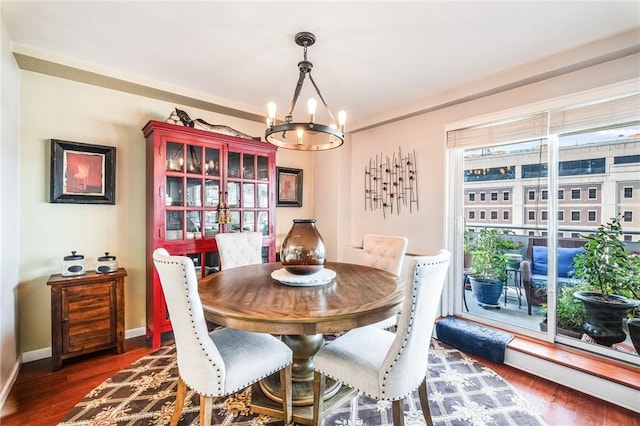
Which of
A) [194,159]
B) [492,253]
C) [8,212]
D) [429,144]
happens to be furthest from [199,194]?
[492,253]

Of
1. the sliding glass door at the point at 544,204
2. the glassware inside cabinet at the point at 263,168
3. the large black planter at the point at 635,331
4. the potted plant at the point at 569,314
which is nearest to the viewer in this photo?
the large black planter at the point at 635,331

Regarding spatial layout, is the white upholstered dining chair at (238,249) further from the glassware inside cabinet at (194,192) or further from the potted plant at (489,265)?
the potted plant at (489,265)

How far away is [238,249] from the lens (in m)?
2.72

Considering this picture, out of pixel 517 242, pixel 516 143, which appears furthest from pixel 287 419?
pixel 516 143

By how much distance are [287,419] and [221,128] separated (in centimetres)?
267

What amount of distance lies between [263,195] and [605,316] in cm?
325

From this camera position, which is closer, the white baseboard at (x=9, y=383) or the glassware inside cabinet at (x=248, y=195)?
the white baseboard at (x=9, y=383)

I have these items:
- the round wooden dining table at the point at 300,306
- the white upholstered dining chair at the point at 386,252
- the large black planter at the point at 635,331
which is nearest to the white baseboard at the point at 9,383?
the round wooden dining table at the point at 300,306

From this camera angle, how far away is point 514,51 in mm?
2246

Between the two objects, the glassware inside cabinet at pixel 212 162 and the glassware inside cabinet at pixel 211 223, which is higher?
the glassware inside cabinet at pixel 212 162

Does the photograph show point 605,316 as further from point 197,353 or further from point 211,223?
point 211,223

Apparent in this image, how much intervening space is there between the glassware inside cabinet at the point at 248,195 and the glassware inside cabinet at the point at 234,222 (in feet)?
0.45

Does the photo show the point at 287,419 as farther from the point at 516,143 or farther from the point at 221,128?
the point at 516,143

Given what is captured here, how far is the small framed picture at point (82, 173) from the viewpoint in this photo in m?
2.48
